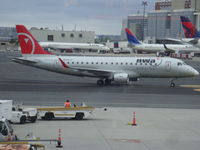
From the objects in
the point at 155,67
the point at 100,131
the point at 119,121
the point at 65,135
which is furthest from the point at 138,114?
the point at 155,67

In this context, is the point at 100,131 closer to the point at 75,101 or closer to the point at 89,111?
the point at 89,111

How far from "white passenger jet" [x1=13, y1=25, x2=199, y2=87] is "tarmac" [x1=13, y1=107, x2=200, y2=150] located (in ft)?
57.0

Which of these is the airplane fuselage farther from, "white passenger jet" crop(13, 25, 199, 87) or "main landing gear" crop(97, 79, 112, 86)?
"main landing gear" crop(97, 79, 112, 86)

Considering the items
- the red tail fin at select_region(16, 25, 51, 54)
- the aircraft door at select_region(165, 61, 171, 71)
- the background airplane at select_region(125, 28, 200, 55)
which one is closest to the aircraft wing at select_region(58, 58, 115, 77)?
the red tail fin at select_region(16, 25, 51, 54)

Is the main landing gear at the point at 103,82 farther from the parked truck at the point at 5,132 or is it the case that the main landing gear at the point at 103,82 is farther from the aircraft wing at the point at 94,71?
the parked truck at the point at 5,132

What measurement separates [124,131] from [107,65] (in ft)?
85.8

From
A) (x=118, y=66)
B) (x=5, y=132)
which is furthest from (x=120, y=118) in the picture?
(x=118, y=66)

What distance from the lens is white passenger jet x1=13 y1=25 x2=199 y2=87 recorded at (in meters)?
48.0

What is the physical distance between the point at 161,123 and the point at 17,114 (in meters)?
9.43

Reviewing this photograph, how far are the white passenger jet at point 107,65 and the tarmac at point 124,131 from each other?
17.4 m

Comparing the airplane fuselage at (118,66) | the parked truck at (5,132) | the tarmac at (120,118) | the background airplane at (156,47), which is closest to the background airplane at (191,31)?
the background airplane at (156,47)

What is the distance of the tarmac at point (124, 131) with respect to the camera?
20.0 m

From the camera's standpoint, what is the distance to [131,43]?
14788cm

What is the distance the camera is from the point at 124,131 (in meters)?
23.6
